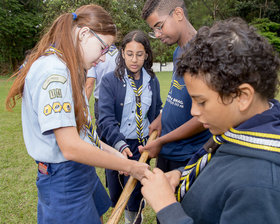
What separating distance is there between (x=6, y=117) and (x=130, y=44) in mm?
7105

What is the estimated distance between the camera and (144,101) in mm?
2811

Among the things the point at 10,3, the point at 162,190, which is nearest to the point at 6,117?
the point at 162,190

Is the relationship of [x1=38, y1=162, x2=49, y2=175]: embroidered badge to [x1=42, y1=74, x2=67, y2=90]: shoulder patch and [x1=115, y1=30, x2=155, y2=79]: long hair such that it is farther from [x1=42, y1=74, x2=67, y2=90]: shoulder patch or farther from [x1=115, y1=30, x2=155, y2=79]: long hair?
[x1=115, y1=30, x2=155, y2=79]: long hair

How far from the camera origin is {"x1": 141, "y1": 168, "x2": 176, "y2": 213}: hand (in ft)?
3.99

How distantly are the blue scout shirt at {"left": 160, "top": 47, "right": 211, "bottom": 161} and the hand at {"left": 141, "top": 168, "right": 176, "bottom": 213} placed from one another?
857 mm

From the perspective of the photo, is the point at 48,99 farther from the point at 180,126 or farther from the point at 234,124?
the point at 180,126

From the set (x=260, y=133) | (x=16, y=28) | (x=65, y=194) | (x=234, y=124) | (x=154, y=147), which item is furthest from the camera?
(x=16, y=28)


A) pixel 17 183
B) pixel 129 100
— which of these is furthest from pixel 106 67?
pixel 17 183

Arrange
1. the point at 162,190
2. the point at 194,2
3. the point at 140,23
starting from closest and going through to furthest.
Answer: the point at 162,190 → the point at 140,23 → the point at 194,2

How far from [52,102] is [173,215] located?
2.95 feet

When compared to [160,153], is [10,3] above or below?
above

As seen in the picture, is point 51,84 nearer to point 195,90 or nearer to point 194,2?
point 195,90

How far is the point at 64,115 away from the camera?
1.40 metres

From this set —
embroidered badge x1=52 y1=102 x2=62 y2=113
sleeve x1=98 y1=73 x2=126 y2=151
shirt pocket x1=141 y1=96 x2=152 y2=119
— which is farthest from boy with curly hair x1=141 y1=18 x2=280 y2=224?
shirt pocket x1=141 y1=96 x2=152 y2=119
